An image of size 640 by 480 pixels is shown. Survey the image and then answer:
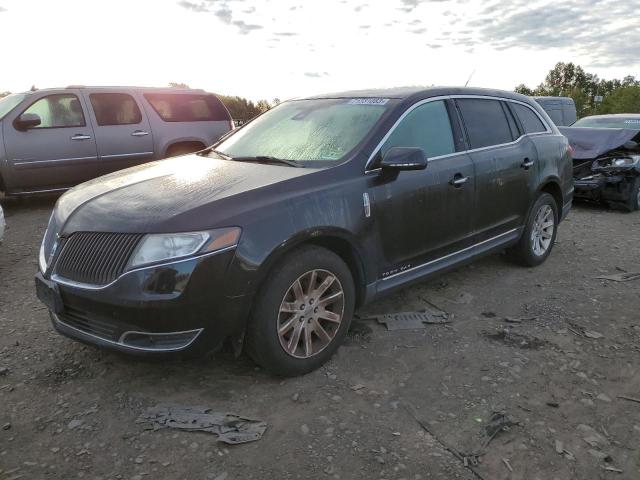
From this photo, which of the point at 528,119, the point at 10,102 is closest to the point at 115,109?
the point at 10,102

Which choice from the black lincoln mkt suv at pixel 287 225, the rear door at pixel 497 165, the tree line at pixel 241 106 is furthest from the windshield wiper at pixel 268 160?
the tree line at pixel 241 106

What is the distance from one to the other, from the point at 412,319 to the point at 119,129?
5998 mm

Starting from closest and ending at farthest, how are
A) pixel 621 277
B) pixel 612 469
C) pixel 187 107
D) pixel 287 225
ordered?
pixel 612 469, pixel 287 225, pixel 621 277, pixel 187 107

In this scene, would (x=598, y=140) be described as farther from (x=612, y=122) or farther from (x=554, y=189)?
(x=554, y=189)

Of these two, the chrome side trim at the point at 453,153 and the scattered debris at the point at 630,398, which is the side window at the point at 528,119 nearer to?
the chrome side trim at the point at 453,153

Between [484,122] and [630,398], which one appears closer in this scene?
[630,398]

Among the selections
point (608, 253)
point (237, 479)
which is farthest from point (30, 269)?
point (608, 253)

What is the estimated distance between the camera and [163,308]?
268 centimetres

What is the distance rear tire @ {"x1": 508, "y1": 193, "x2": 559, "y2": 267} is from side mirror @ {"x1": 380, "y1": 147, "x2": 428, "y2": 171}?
2.14m

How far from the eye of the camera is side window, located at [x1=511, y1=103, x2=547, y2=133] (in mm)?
5062

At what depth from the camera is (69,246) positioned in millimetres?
2975

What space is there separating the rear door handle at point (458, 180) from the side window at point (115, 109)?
19.4ft

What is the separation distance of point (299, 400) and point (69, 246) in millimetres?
1545

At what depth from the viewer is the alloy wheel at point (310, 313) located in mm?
3090
